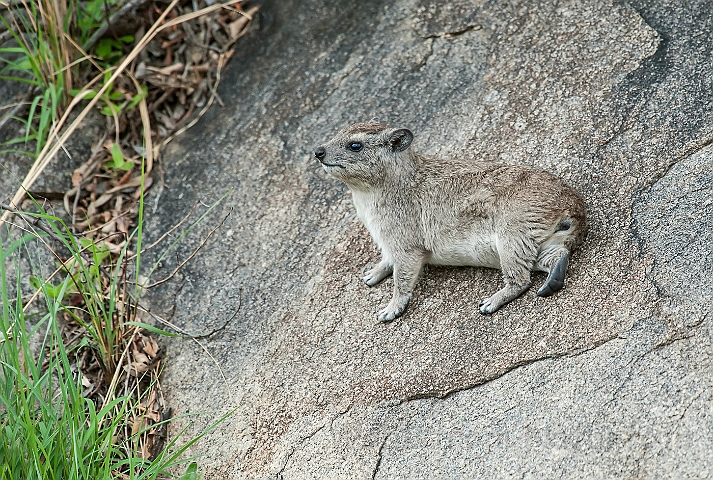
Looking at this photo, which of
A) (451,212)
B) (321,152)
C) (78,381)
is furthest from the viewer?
(321,152)

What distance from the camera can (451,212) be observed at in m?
4.62

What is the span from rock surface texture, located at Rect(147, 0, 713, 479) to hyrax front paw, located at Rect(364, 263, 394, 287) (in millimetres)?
69

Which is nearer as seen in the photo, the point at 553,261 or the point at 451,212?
the point at 553,261

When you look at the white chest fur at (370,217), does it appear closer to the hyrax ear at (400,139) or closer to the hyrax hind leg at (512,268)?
the hyrax ear at (400,139)

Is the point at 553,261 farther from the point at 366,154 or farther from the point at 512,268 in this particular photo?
the point at 366,154

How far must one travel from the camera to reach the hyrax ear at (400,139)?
4766mm

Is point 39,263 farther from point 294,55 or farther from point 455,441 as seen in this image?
point 455,441

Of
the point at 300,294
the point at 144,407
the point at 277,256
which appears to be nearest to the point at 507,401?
the point at 300,294

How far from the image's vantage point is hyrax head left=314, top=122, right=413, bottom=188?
4.79 meters

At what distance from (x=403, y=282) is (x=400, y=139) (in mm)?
819

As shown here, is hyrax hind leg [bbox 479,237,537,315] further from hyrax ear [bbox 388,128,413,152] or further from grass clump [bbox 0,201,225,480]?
grass clump [bbox 0,201,225,480]

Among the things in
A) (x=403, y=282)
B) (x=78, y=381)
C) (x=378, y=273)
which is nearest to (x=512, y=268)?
(x=403, y=282)

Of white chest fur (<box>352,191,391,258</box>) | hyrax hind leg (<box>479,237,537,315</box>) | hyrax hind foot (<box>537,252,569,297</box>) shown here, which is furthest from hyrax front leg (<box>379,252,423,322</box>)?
→ hyrax hind foot (<box>537,252,569,297</box>)

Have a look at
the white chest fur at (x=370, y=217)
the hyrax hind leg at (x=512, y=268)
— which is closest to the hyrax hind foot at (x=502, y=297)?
the hyrax hind leg at (x=512, y=268)
